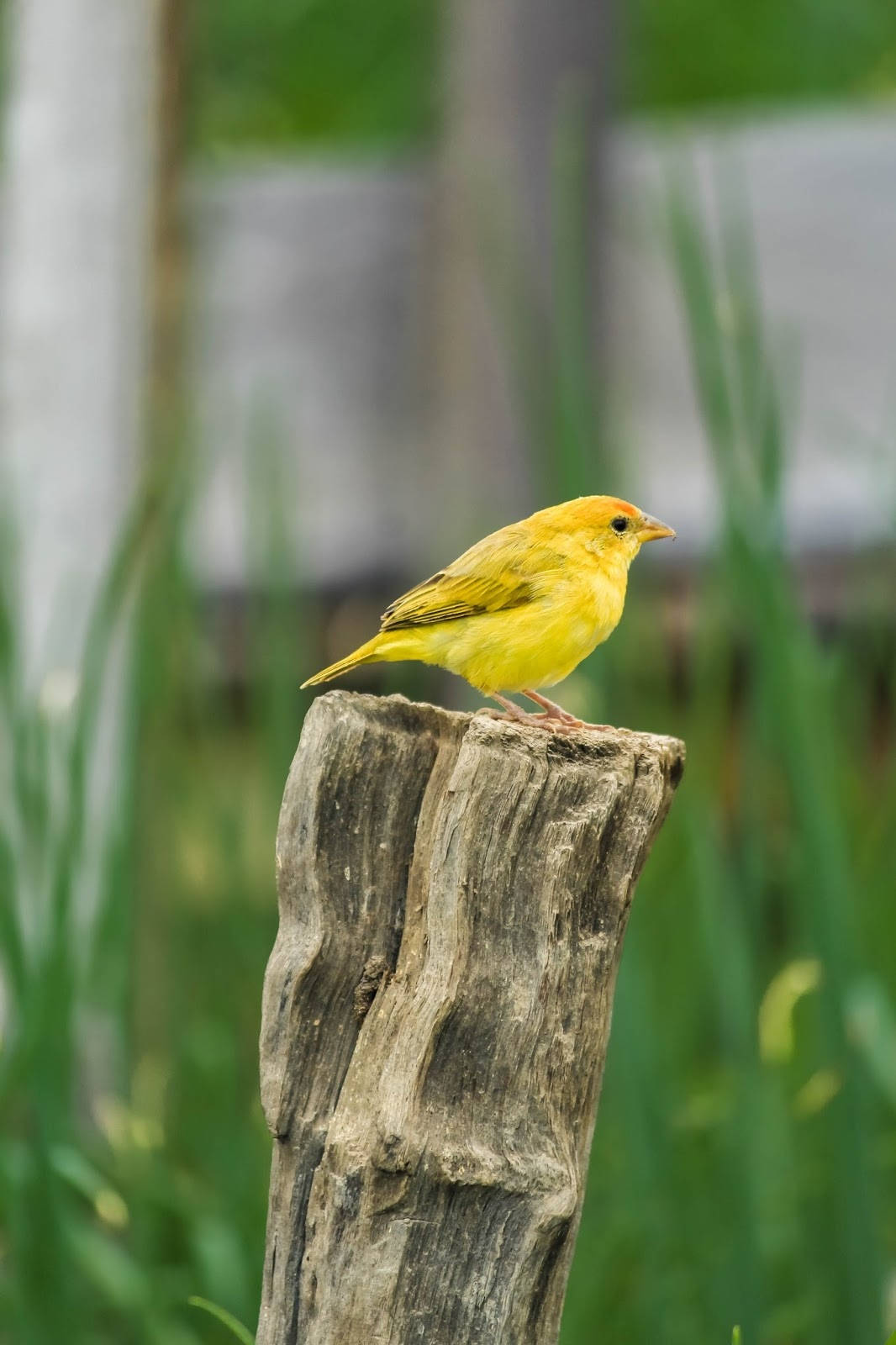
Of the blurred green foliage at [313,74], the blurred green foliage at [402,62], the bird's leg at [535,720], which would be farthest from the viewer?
the blurred green foliage at [313,74]

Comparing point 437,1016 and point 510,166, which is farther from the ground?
point 510,166

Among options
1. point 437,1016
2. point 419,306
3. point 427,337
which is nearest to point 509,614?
point 437,1016

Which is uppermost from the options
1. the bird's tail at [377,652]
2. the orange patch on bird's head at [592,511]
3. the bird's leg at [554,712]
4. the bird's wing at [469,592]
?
the orange patch on bird's head at [592,511]

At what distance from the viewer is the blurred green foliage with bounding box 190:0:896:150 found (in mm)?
4754

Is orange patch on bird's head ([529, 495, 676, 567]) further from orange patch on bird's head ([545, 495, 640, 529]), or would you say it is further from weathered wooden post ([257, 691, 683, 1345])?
weathered wooden post ([257, 691, 683, 1345])

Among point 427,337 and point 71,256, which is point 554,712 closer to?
point 71,256

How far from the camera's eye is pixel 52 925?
4.14 feet

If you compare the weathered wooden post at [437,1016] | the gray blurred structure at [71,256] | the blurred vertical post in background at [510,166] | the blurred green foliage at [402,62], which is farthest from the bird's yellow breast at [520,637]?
the blurred green foliage at [402,62]

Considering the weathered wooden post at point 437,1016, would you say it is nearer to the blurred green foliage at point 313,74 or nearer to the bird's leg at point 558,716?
the bird's leg at point 558,716

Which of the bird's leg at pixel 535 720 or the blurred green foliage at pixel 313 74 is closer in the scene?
the bird's leg at pixel 535 720

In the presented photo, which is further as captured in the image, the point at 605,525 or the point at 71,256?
the point at 71,256

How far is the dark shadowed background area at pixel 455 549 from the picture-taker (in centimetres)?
129

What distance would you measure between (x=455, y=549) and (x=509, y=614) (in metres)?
1.43

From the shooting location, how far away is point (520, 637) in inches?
44.4
